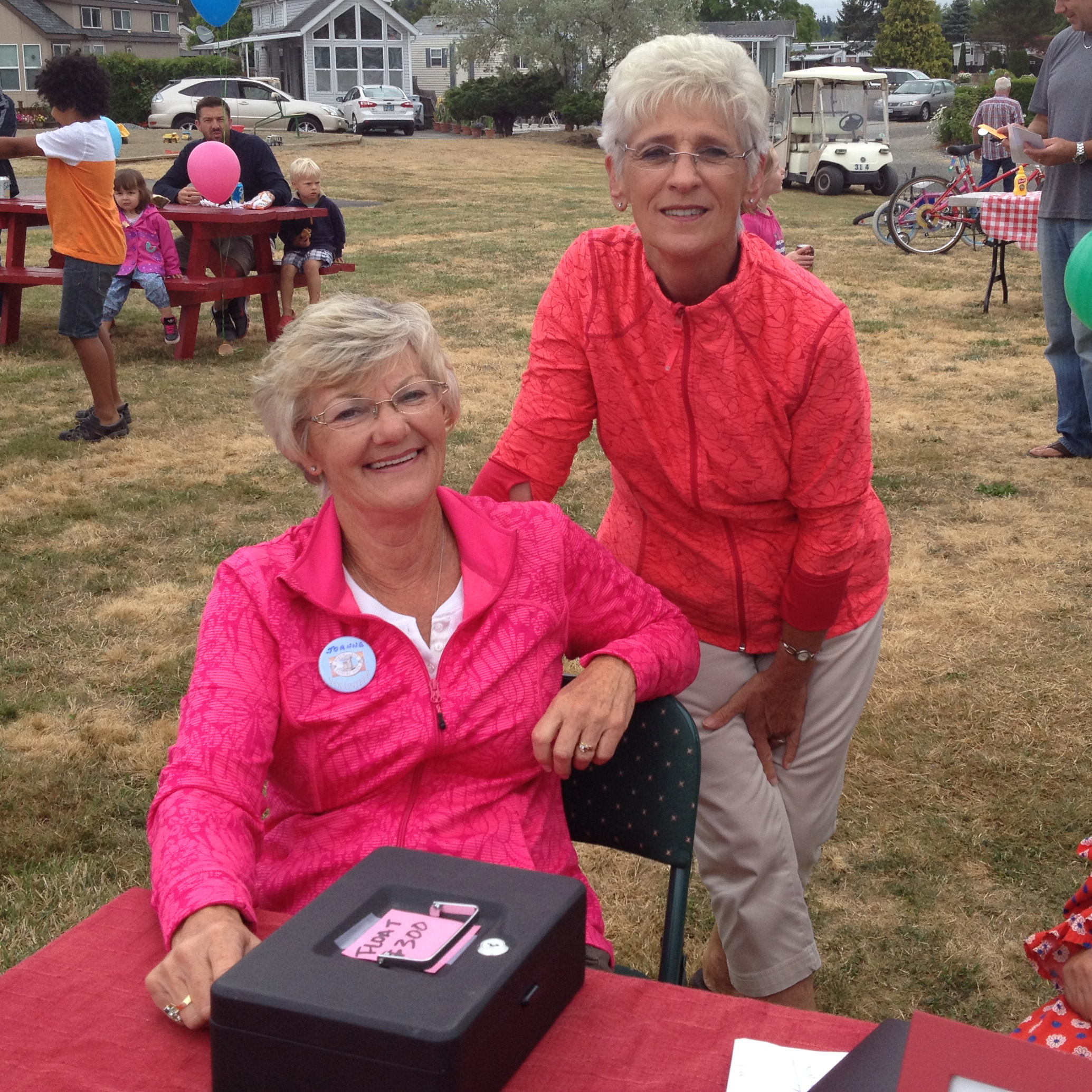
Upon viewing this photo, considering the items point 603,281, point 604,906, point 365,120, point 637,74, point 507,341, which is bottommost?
point 604,906

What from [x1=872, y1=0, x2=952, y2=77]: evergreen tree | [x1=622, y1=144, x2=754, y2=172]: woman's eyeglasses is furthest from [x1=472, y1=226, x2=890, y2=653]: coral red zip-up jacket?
[x1=872, y1=0, x2=952, y2=77]: evergreen tree

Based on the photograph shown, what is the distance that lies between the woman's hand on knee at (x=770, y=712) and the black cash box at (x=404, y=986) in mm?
979

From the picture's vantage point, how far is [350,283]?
1095 centimetres

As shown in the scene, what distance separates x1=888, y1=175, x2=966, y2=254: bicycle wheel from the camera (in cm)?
1338

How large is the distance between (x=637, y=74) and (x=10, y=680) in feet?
10.1

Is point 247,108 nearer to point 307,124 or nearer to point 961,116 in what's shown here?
point 307,124

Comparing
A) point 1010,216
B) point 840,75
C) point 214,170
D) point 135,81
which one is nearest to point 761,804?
point 214,170

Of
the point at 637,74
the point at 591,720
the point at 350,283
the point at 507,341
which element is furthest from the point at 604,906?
the point at 350,283

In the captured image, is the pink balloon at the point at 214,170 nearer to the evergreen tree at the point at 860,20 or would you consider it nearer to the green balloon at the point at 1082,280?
the green balloon at the point at 1082,280

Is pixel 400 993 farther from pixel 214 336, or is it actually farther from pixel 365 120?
pixel 365 120

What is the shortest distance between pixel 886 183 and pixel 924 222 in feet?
23.6

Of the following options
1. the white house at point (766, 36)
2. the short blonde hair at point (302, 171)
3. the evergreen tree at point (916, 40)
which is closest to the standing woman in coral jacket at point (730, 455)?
the short blonde hair at point (302, 171)

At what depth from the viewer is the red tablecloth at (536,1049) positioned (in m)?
1.12

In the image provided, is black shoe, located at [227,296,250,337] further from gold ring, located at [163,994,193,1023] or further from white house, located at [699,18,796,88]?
white house, located at [699,18,796,88]
